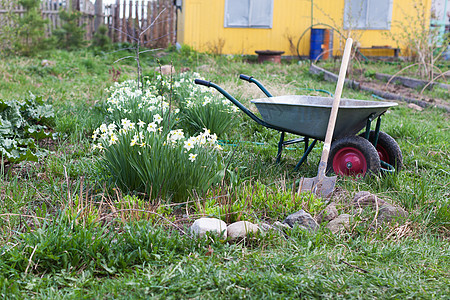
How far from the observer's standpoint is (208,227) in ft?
8.00

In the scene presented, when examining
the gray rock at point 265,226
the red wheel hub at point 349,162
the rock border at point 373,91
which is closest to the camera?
the gray rock at point 265,226

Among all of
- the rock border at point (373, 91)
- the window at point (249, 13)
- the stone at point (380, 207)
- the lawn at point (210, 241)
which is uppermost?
the window at point (249, 13)

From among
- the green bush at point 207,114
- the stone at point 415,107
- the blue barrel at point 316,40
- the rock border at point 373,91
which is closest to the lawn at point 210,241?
the green bush at point 207,114

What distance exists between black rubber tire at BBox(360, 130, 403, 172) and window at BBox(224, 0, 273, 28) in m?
9.52

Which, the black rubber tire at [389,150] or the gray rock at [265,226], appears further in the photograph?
the black rubber tire at [389,150]

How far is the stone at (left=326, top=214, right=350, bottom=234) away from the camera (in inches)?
104

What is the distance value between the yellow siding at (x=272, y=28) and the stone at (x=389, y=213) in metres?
10.0

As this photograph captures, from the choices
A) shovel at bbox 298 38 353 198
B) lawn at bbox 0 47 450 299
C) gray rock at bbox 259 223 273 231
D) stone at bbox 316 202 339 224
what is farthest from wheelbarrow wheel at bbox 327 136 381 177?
gray rock at bbox 259 223 273 231

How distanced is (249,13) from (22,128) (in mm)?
Result: 9510

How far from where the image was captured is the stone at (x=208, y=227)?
241 cm

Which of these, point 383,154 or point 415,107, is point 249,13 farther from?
point 383,154

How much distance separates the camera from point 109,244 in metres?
2.28

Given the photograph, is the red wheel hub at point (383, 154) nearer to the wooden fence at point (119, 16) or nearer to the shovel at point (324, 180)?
the shovel at point (324, 180)

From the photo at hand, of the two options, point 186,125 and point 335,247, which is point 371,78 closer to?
point 186,125
